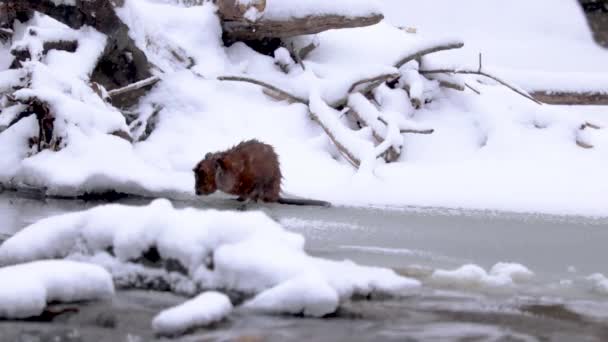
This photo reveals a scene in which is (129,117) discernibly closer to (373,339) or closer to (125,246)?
(125,246)

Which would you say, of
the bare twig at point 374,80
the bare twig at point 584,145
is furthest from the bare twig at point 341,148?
the bare twig at point 584,145

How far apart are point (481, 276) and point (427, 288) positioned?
1.01ft

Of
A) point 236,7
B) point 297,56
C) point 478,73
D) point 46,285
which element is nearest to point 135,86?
point 236,7

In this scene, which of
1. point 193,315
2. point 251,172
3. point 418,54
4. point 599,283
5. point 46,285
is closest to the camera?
point 193,315

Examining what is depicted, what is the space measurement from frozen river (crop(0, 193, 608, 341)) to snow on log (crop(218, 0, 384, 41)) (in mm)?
2856

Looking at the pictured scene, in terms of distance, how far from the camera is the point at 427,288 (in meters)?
3.22

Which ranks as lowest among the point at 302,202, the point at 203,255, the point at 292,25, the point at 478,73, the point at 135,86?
the point at 302,202

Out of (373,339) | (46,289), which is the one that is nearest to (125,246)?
(46,289)

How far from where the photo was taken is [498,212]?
232 inches

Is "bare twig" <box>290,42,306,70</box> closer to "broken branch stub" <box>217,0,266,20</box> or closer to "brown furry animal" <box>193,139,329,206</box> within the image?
"broken branch stub" <box>217,0,266,20</box>

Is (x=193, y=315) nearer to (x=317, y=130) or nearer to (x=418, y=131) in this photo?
(x=418, y=131)

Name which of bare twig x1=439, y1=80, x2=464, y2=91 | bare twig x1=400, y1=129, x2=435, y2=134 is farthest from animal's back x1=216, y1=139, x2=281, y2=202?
bare twig x1=439, y1=80, x2=464, y2=91

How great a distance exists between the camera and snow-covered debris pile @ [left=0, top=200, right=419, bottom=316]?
9.09ft

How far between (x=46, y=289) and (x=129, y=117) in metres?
4.87
